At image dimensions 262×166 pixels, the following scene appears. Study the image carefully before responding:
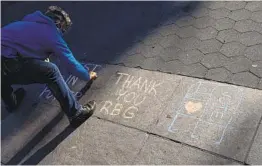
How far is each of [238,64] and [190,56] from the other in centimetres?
53

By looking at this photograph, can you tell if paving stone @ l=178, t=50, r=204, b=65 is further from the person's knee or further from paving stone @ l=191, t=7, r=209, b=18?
the person's knee

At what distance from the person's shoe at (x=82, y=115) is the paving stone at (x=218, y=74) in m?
1.19

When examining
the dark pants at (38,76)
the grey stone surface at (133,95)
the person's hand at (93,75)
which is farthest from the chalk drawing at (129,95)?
the dark pants at (38,76)

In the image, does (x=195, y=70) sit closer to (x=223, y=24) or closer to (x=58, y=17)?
(x=223, y=24)

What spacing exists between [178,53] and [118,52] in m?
0.74

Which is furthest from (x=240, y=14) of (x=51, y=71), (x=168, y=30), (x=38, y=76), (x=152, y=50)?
(x=38, y=76)

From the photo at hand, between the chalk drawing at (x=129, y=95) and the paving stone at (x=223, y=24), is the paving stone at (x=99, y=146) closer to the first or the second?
the chalk drawing at (x=129, y=95)

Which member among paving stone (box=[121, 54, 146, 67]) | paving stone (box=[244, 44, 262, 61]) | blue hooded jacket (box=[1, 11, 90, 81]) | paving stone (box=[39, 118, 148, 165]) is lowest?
paving stone (box=[39, 118, 148, 165])

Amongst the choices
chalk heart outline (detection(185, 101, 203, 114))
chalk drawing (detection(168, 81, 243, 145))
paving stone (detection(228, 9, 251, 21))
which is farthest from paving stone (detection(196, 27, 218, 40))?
chalk heart outline (detection(185, 101, 203, 114))

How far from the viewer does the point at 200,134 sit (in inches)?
114

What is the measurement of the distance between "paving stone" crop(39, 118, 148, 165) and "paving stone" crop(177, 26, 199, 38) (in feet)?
4.89

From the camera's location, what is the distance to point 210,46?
3805mm

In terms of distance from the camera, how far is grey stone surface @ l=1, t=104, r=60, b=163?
3324mm

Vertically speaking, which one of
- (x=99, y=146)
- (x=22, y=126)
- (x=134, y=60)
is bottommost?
(x=22, y=126)
